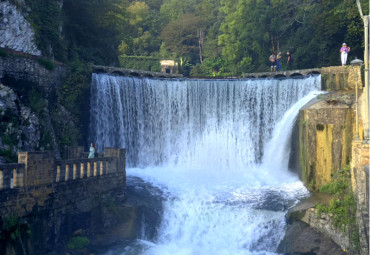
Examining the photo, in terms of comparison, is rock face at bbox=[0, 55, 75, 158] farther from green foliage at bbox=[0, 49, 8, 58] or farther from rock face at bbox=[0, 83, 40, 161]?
green foliage at bbox=[0, 49, 8, 58]

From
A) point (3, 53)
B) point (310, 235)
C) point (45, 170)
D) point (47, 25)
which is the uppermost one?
point (47, 25)

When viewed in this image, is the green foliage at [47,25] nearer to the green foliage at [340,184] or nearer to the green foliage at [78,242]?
the green foliage at [78,242]

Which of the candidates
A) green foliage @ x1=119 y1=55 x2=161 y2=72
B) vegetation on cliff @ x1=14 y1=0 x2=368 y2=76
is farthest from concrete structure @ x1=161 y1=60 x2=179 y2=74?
green foliage @ x1=119 y1=55 x2=161 y2=72

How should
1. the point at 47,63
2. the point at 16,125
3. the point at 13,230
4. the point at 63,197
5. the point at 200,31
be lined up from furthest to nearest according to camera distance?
the point at 200,31 → the point at 47,63 → the point at 16,125 → the point at 63,197 → the point at 13,230

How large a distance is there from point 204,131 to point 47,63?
1047 centimetres

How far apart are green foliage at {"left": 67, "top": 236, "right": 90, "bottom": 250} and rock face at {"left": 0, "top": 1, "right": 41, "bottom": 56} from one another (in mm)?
10540

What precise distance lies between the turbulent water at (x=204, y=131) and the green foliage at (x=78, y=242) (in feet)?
16.3

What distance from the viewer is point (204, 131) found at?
28.7 meters

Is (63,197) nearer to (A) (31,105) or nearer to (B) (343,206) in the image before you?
(A) (31,105)

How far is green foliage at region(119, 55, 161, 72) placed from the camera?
54.2 metres

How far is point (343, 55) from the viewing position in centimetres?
2922

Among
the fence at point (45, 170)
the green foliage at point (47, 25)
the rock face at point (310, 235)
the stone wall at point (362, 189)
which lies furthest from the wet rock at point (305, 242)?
the green foliage at point (47, 25)

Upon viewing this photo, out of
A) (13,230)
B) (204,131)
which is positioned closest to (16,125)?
(13,230)

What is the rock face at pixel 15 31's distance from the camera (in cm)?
2169
